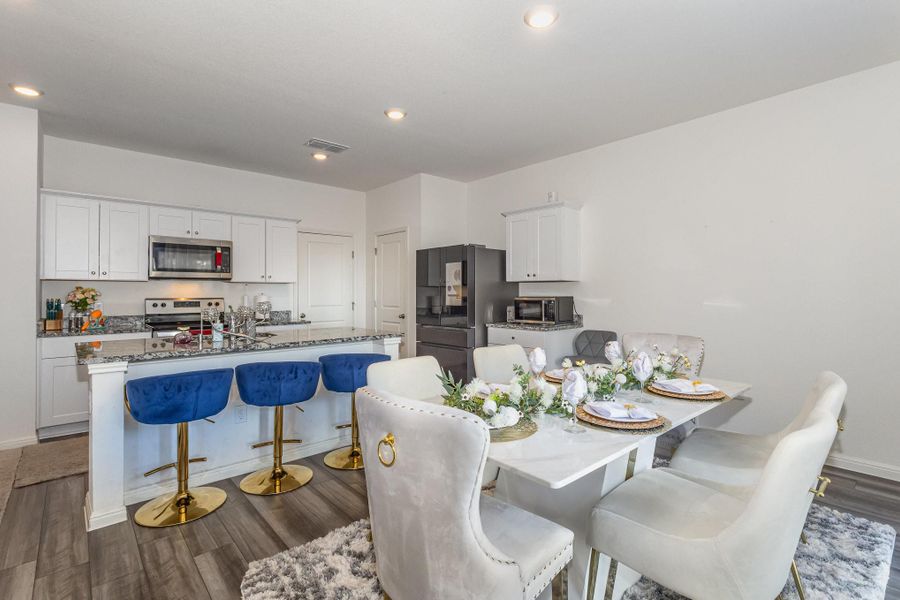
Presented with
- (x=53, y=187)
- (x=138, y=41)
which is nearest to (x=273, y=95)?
(x=138, y=41)

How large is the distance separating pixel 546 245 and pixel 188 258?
12.2 ft

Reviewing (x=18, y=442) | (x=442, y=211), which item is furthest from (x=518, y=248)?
(x=18, y=442)

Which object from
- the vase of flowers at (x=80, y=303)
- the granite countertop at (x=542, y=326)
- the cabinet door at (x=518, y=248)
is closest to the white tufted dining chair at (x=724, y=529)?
the granite countertop at (x=542, y=326)

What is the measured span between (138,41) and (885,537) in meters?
4.85

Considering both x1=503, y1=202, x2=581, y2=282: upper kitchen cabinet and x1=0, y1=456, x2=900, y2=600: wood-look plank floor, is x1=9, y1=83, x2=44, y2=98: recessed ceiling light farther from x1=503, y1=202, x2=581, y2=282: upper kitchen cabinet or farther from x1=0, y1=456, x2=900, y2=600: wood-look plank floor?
x1=503, y1=202, x2=581, y2=282: upper kitchen cabinet

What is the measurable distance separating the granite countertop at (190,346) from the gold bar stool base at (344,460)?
82 cm

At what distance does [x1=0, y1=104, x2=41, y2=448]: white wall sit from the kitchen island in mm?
1354

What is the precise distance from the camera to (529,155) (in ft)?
15.1

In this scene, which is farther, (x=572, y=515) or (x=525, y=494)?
(x=525, y=494)

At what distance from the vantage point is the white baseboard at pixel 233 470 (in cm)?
252

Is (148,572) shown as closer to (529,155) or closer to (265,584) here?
(265,584)

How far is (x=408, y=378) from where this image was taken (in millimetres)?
2086

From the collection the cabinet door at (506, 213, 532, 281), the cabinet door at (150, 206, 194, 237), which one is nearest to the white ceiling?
the cabinet door at (150, 206, 194, 237)

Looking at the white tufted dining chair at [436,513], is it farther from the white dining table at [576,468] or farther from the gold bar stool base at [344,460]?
the gold bar stool base at [344,460]
